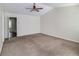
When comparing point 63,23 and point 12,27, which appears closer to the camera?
point 63,23

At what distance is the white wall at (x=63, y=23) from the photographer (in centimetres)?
421

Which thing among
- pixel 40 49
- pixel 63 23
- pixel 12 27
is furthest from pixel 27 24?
pixel 40 49

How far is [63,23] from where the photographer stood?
4875 mm

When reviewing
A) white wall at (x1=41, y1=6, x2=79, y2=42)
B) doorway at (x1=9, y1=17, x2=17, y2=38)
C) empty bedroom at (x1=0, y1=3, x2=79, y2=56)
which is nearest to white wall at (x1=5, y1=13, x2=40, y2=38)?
empty bedroom at (x1=0, y1=3, x2=79, y2=56)

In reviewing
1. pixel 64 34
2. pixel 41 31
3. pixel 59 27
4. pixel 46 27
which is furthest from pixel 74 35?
pixel 41 31

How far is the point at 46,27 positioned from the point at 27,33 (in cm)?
136

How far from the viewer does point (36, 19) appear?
6.62 meters

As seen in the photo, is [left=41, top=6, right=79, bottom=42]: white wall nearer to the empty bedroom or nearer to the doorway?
the empty bedroom

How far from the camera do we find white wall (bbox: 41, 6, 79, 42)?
4.21 meters

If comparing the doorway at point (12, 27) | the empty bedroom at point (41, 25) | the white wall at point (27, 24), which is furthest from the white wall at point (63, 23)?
the doorway at point (12, 27)

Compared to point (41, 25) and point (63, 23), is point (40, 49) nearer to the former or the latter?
point (63, 23)

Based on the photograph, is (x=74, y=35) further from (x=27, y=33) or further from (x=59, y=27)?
(x=27, y=33)

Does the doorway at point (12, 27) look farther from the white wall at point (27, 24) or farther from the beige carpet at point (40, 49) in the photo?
the beige carpet at point (40, 49)

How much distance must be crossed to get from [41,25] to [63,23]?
83.1 inches
